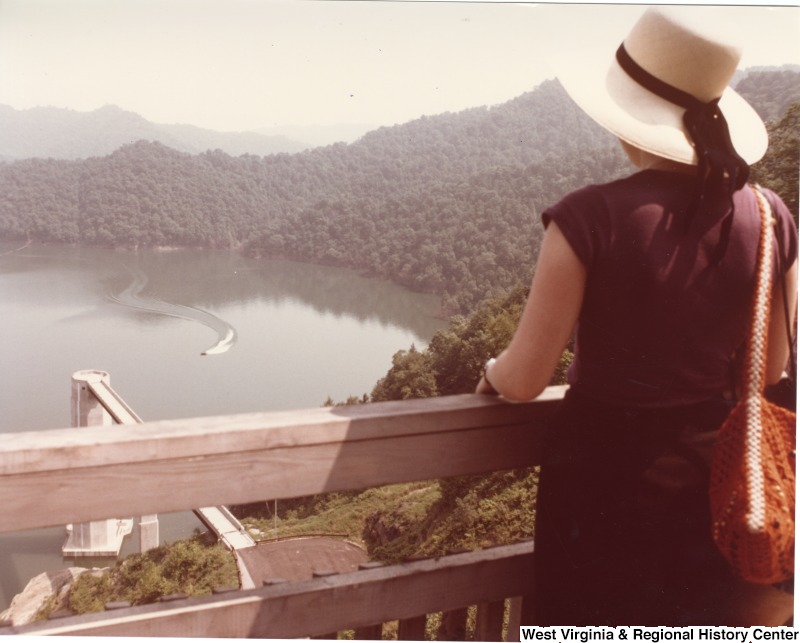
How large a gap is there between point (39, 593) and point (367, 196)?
138 ft

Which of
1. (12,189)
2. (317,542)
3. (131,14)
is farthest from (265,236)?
(131,14)

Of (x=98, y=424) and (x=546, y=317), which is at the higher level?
(x=546, y=317)

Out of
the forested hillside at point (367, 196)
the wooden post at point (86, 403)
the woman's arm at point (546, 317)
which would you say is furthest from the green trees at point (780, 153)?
the wooden post at point (86, 403)

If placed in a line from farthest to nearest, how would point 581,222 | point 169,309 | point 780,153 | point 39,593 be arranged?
point 169,309, point 39,593, point 780,153, point 581,222

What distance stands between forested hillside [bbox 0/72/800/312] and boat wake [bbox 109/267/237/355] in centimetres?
407

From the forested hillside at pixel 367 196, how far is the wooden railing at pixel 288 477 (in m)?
30.0

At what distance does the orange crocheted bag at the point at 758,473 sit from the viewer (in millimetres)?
988

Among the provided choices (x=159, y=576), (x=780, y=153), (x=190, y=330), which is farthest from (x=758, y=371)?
(x=190, y=330)

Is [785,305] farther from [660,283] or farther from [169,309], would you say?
[169,309]

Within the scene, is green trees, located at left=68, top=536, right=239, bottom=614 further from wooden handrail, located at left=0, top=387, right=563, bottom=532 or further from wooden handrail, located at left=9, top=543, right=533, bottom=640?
wooden handrail, located at left=0, top=387, right=563, bottom=532

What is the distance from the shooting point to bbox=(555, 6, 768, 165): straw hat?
3.54 ft

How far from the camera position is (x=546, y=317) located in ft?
3.33

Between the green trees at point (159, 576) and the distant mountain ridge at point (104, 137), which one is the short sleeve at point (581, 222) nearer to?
the green trees at point (159, 576)

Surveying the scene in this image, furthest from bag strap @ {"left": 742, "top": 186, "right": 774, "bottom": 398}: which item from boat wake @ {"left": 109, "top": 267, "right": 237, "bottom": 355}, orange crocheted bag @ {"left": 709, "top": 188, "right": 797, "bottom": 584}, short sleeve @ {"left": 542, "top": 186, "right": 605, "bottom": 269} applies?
boat wake @ {"left": 109, "top": 267, "right": 237, "bottom": 355}
